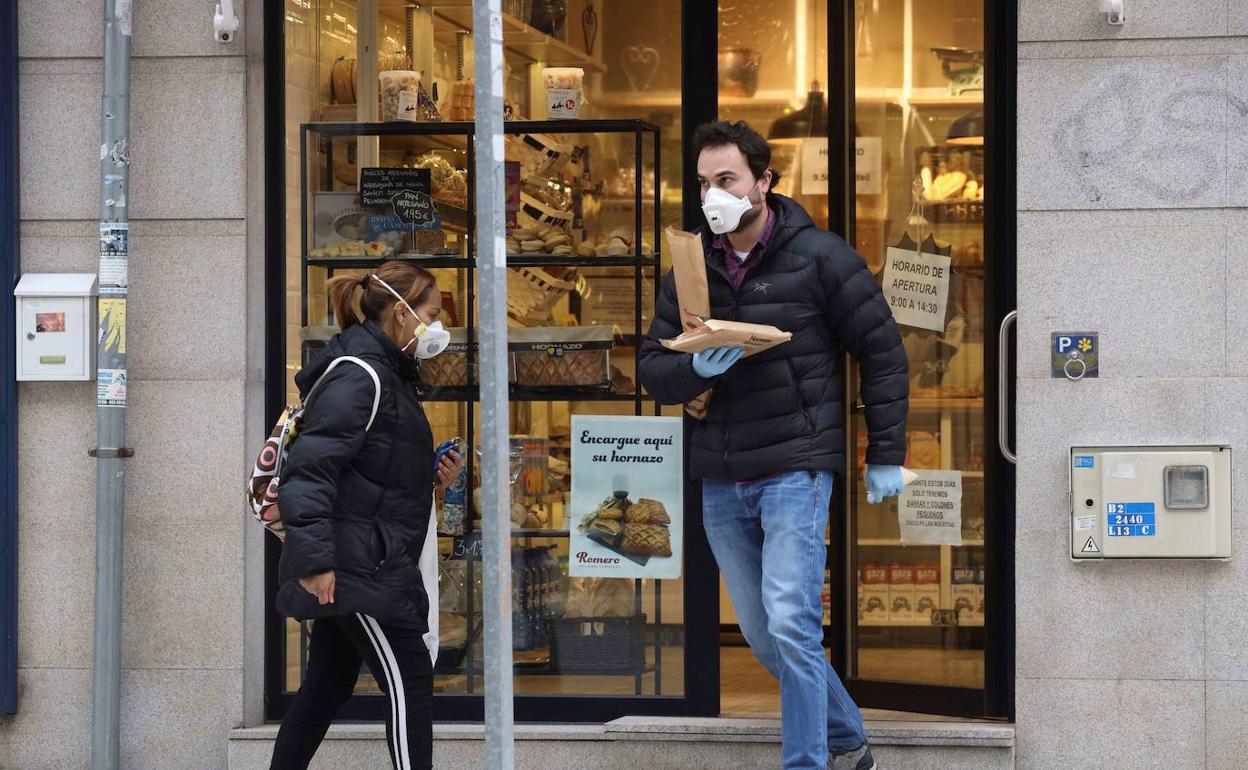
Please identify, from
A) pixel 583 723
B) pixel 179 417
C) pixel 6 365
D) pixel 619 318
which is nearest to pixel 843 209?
pixel 619 318

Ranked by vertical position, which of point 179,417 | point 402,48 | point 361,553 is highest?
point 402,48

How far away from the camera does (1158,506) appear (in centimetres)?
564

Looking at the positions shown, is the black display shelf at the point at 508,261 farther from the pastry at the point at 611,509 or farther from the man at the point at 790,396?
the man at the point at 790,396

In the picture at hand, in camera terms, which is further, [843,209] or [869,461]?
[843,209]

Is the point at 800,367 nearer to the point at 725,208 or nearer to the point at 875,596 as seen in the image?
the point at 725,208

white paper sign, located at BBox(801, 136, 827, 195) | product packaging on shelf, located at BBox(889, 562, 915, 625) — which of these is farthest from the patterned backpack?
white paper sign, located at BBox(801, 136, 827, 195)

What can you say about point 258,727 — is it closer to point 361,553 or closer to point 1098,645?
point 361,553

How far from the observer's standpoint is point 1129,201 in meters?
5.73

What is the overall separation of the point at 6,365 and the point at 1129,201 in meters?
4.17

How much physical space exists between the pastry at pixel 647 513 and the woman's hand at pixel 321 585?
174cm

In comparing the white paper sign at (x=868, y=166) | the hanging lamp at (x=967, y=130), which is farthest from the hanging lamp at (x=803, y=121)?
the hanging lamp at (x=967, y=130)

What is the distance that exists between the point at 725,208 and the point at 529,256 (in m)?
1.51

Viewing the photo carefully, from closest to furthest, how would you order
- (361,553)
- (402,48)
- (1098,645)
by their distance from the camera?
1. (361,553)
2. (1098,645)
3. (402,48)

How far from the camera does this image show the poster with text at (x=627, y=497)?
20.3 ft
